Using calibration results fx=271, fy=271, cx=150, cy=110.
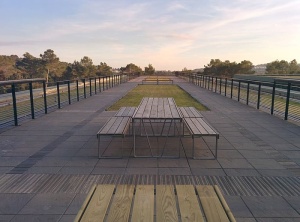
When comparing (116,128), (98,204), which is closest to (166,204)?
(98,204)

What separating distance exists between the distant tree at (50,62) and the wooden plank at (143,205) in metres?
65.7

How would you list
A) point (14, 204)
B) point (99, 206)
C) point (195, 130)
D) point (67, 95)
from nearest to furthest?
1. point (99, 206)
2. point (14, 204)
3. point (195, 130)
4. point (67, 95)

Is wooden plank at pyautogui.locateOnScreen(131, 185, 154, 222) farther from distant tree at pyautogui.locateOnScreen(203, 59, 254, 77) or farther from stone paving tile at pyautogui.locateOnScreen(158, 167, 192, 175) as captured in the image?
distant tree at pyautogui.locateOnScreen(203, 59, 254, 77)

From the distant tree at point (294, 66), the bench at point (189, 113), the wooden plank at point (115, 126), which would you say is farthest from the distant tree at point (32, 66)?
the wooden plank at point (115, 126)

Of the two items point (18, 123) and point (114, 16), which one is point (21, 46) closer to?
point (114, 16)

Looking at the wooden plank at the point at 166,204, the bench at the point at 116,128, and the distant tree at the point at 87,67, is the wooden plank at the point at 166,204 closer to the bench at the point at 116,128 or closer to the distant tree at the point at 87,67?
the bench at the point at 116,128

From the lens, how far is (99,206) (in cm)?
191

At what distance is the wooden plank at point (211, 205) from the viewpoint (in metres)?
1.78

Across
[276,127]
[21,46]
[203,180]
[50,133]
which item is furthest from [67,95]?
[21,46]

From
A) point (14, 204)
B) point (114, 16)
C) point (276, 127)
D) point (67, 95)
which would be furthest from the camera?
point (114, 16)

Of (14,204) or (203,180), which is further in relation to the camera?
(203,180)

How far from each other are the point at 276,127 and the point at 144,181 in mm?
4768

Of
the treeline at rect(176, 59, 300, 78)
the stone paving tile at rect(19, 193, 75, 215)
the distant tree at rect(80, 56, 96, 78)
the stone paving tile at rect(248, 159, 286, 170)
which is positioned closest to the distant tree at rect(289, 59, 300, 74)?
the treeline at rect(176, 59, 300, 78)

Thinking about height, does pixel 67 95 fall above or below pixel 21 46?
below
